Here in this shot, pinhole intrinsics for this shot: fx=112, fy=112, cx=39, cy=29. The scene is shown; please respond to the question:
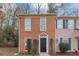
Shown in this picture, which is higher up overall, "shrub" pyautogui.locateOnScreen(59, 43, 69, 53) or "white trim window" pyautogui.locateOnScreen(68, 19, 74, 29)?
"white trim window" pyautogui.locateOnScreen(68, 19, 74, 29)

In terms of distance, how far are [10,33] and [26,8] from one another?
420 mm

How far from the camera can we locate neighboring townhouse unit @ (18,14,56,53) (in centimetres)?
156

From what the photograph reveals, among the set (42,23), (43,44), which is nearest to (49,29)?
(42,23)

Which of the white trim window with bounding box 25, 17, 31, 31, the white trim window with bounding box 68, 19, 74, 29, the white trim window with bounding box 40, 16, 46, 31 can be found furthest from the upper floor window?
the white trim window with bounding box 25, 17, 31, 31

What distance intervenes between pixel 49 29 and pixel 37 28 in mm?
169

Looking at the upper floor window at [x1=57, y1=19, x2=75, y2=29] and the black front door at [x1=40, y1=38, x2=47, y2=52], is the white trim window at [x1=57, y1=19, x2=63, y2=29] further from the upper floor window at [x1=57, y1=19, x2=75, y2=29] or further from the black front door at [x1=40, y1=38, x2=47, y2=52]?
the black front door at [x1=40, y1=38, x2=47, y2=52]

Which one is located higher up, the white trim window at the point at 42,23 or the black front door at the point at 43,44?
the white trim window at the point at 42,23

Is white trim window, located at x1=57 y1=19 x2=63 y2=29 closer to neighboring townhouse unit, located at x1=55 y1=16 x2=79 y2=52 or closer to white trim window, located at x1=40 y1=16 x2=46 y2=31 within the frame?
neighboring townhouse unit, located at x1=55 y1=16 x2=79 y2=52

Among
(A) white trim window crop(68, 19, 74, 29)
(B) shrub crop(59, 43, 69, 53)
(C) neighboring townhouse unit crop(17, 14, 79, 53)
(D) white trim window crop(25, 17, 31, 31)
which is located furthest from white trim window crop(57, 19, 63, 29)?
(D) white trim window crop(25, 17, 31, 31)

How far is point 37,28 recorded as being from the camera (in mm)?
1580

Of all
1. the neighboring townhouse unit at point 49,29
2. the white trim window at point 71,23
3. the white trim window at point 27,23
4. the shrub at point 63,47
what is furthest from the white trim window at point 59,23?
the white trim window at point 27,23

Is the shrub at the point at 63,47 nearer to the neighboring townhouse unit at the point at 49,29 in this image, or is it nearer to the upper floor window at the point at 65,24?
the neighboring townhouse unit at the point at 49,29

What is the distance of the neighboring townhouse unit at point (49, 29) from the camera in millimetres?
1556

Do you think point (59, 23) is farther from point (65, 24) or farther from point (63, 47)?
point (63, 47)
